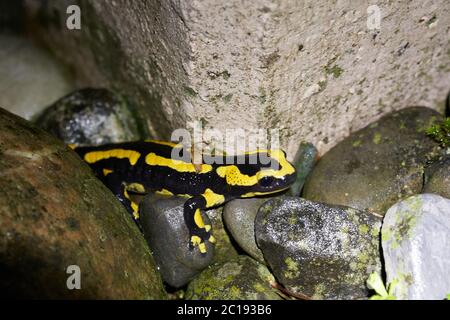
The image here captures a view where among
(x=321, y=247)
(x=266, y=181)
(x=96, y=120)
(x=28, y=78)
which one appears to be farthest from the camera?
(x=28, y=78)

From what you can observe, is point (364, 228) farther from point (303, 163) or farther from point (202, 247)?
point (202, 247)

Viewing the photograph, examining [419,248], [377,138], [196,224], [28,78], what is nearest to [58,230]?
[196,224]

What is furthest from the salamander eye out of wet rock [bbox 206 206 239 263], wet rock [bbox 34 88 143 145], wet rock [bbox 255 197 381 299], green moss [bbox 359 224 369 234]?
wet rock [bbox 34 88 143 145]

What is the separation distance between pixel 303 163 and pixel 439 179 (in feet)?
3.72

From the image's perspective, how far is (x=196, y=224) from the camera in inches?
166

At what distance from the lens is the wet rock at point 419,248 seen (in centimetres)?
334

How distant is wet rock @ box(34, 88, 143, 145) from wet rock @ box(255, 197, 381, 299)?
1.95 m

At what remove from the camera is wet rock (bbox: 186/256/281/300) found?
388 cm

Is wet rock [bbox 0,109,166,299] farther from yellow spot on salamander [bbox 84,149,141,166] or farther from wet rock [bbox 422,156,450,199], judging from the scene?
wet rock [bbox 422,156,450,199]

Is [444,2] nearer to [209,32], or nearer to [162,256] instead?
[209,32]

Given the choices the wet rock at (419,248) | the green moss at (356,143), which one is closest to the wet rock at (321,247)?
the wet rock at (419,248)

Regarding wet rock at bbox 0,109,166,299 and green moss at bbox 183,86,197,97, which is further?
green moss at bbox 183,86,197,97

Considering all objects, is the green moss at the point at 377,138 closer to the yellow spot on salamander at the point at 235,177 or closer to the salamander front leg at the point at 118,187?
the yellow spot on salamander at the point at 235,177

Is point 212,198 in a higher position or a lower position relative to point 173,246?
higher
